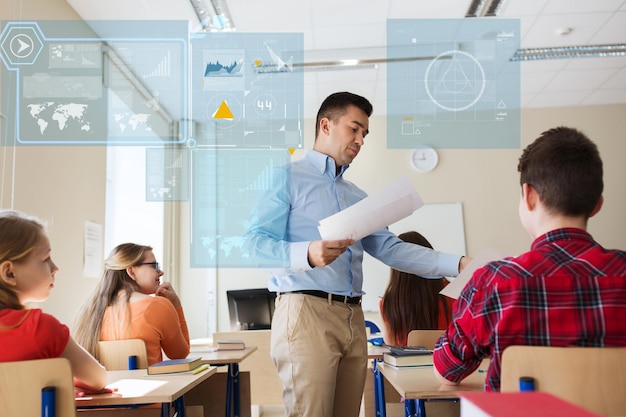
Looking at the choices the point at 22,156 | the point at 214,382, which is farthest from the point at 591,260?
the point at 22,156

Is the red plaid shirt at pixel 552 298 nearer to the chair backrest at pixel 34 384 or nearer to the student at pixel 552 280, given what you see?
the student at pixel 552 280

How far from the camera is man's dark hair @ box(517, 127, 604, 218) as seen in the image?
1.37 m

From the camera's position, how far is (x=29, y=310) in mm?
1794

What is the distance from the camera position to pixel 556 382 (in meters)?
1.23

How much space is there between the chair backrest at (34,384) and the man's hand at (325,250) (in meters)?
0.73

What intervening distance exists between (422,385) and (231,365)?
6.41 ft

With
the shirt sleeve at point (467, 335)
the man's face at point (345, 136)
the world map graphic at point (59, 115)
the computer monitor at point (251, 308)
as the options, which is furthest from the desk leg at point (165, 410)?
the computer monitor at point (251, 308)

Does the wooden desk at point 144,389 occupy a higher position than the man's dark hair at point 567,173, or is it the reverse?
the man's dark hair at point 567,173

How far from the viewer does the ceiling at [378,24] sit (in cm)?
471

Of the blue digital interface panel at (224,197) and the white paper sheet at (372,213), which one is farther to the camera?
the blue digital interface panel at (224,197)

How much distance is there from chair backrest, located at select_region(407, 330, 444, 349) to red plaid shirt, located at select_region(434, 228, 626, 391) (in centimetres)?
129

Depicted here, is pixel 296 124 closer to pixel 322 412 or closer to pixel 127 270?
pixel 127 270

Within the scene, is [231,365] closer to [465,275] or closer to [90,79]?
[465,275]

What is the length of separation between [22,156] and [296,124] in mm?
3232
